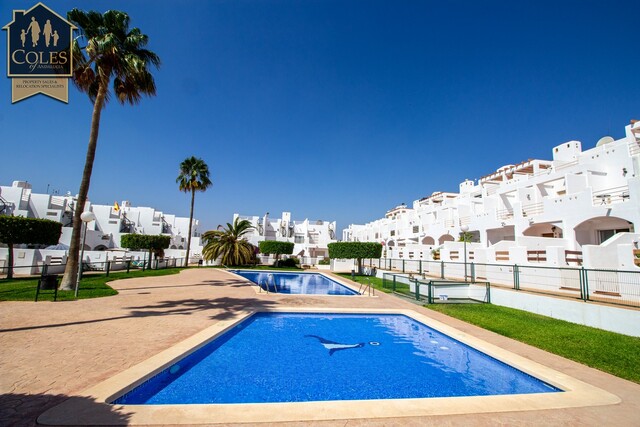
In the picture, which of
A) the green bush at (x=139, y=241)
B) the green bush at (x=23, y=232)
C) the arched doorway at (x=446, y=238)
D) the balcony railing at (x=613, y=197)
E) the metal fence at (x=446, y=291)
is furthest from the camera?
the arched doorway at (x=446, y=238)

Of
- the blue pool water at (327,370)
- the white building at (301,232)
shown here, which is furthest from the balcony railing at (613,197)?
the white building at (301,232)

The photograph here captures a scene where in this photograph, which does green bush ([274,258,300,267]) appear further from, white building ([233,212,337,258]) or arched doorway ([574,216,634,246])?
arched doorway ([574,216,634,246])

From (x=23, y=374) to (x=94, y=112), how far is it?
12.7 meters

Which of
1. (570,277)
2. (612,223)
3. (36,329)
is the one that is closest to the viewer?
(36,329)

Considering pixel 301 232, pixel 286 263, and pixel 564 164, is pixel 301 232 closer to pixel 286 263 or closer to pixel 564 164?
pixel 286 263

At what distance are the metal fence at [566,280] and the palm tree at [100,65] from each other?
2048 centimetres

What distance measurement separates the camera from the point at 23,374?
490cm

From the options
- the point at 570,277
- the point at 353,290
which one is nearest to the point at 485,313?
the point at 570,277

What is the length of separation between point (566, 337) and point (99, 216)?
55036 millimetres

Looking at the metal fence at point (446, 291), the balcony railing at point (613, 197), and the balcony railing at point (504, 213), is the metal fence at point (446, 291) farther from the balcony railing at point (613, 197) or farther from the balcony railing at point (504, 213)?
the balcony railing at point (504, 213)

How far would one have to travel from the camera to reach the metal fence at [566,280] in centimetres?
999

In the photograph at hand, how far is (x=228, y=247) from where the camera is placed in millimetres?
34125

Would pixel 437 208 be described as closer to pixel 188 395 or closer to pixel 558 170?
pixel 558 170

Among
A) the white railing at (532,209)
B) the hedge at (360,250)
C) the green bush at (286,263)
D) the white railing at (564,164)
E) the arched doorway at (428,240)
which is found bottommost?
the green bush at (286,263)
